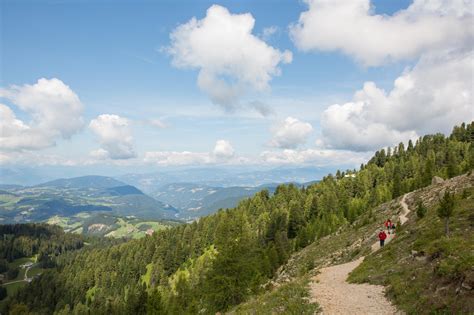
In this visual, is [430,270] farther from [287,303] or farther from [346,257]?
[346,257]

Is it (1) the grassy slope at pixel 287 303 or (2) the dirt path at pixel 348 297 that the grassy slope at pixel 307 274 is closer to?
(1) the grassy slope at pixel 287 303

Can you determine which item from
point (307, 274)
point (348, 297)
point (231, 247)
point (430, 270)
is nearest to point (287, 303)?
point (348, 297)

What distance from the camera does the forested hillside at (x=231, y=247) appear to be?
43213 mm

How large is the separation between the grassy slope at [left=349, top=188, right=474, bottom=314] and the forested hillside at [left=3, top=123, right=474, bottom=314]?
1829cm

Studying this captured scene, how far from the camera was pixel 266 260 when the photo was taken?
70188 millimetres

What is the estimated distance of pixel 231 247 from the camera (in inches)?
1619

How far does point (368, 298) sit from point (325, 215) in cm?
9209

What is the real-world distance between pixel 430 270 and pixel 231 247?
2440 cm

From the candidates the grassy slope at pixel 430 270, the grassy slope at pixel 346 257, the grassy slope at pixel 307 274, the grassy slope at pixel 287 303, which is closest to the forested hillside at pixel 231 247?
the grassy slope at pixel 307 274

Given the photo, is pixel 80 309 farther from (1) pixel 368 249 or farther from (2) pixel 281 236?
(1) pixel 368 249

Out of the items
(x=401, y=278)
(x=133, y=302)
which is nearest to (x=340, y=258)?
(x=401, y=278)

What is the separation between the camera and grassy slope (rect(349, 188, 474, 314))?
17.4 m

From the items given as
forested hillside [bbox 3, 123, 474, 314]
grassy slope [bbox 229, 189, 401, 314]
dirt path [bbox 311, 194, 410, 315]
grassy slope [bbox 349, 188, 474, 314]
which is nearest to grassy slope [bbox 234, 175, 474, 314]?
grassy slope [bbox 229, 189, 401, 314]

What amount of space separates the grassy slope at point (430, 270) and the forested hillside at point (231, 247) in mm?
18292
